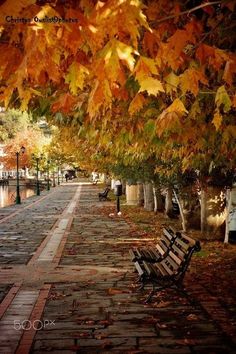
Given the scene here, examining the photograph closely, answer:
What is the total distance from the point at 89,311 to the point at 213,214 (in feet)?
28.0

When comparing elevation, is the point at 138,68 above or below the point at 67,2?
below

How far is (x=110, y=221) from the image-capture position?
2075 cm

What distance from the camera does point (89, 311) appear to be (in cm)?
716

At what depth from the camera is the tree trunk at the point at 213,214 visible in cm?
1491

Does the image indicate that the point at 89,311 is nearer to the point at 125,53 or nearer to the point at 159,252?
the point at 159,252

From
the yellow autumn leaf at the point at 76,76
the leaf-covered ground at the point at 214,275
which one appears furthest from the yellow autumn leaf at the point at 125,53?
the leaf-covered ground at the point at 214,275

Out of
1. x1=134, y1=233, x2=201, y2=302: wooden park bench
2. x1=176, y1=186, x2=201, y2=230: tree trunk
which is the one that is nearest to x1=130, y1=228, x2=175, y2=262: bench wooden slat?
x1=134, y1=233, x2=201, y2=302: wooden park bench

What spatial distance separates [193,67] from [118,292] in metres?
4.75

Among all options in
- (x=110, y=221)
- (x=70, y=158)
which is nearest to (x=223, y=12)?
(x=110, y=221)

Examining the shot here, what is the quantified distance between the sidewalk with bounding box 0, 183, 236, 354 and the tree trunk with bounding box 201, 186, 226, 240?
3.62 metres

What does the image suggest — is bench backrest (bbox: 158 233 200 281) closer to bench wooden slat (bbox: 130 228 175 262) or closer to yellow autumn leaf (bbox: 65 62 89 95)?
bench wooden slat (bbox: 130 228 175 262)

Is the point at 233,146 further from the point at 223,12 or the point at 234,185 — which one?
the point at 234,185

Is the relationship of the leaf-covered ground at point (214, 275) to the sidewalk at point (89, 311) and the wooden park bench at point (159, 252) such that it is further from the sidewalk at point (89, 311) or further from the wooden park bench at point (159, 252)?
the wooden park bench at point (159, 252)

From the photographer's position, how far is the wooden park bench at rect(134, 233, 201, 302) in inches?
300
